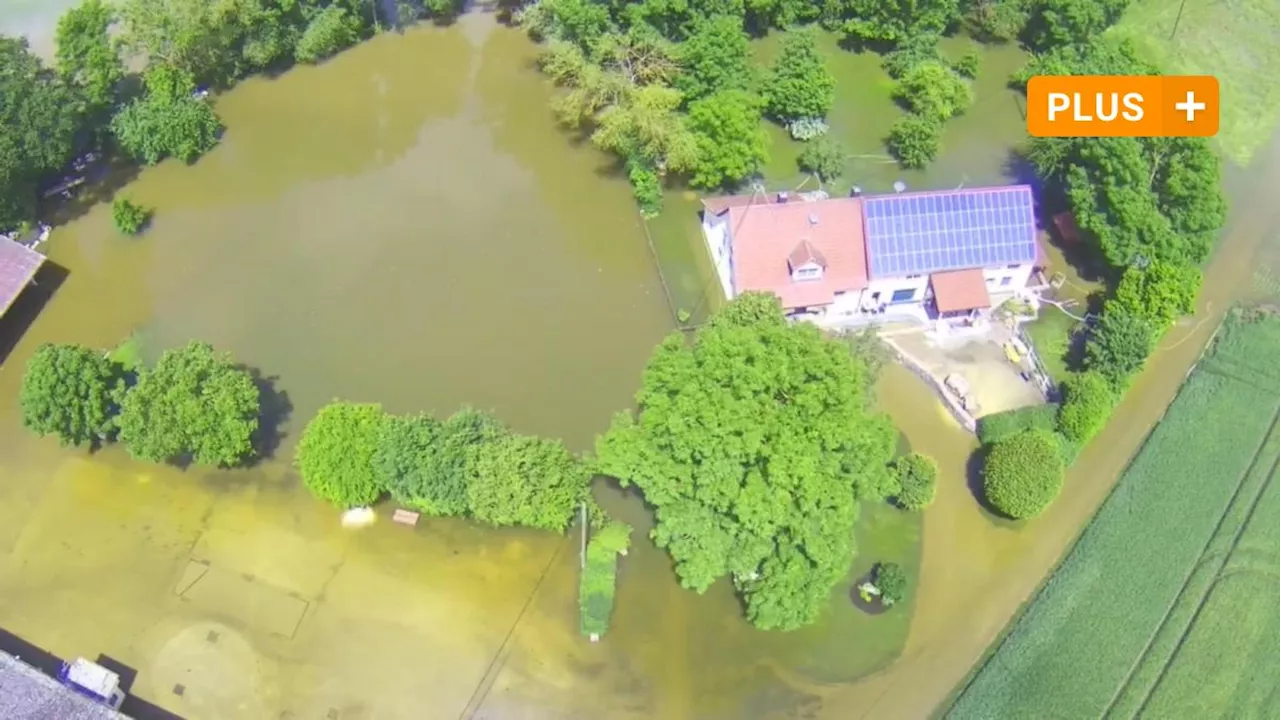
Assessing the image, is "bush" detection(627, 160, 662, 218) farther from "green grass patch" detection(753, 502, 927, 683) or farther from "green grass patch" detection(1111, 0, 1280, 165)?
"green grass patch" detection(1111, 0, 1280, 165)

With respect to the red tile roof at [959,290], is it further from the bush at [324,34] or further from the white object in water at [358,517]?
the bush at [324,34]

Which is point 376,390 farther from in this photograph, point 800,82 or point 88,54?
point 800,82

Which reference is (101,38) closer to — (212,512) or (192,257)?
(192,257)

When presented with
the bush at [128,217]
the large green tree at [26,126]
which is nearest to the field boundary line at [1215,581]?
the bush at [128,217]

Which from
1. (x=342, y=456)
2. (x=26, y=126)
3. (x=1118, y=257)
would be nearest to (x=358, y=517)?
(x=342, y=456)

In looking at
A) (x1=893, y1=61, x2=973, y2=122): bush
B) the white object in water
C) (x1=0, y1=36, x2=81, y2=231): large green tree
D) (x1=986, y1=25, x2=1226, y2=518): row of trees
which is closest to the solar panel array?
(x1=986, y1=25, x2=1226, y2=518): row of trees
